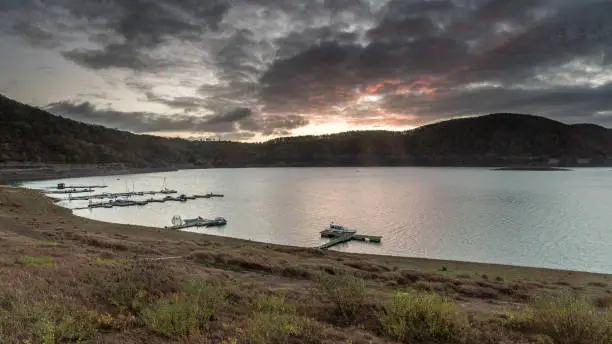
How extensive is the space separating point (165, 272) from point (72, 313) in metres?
4.71

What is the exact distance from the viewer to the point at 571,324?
31.6ft

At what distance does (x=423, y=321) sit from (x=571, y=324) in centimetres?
385

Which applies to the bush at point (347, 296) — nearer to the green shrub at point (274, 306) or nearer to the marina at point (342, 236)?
the green shrub at point (274, 306)

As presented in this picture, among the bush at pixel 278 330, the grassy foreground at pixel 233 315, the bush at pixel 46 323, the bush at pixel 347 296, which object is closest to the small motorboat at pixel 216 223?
the grassy foreground at pixel 233 315

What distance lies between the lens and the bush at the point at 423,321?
9.35 m

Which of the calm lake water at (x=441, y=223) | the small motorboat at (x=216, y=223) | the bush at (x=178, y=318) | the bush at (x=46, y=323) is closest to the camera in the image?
the bush at (x=46, y=323)

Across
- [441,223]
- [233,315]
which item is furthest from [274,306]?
[441,223]

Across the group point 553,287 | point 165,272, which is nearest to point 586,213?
point 553,287

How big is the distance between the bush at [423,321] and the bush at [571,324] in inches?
95.2

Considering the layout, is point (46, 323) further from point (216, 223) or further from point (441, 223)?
point (441, 223)

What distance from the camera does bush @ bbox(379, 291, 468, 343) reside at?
368 inches

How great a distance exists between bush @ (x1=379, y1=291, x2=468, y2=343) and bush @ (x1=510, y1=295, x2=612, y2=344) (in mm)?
2419

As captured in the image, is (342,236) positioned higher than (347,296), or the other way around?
(347,296)

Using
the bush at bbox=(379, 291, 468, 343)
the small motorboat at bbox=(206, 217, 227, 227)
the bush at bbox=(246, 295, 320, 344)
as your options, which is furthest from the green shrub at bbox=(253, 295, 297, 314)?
the small motorboat at bbox=(206, 217, 227, 227)
